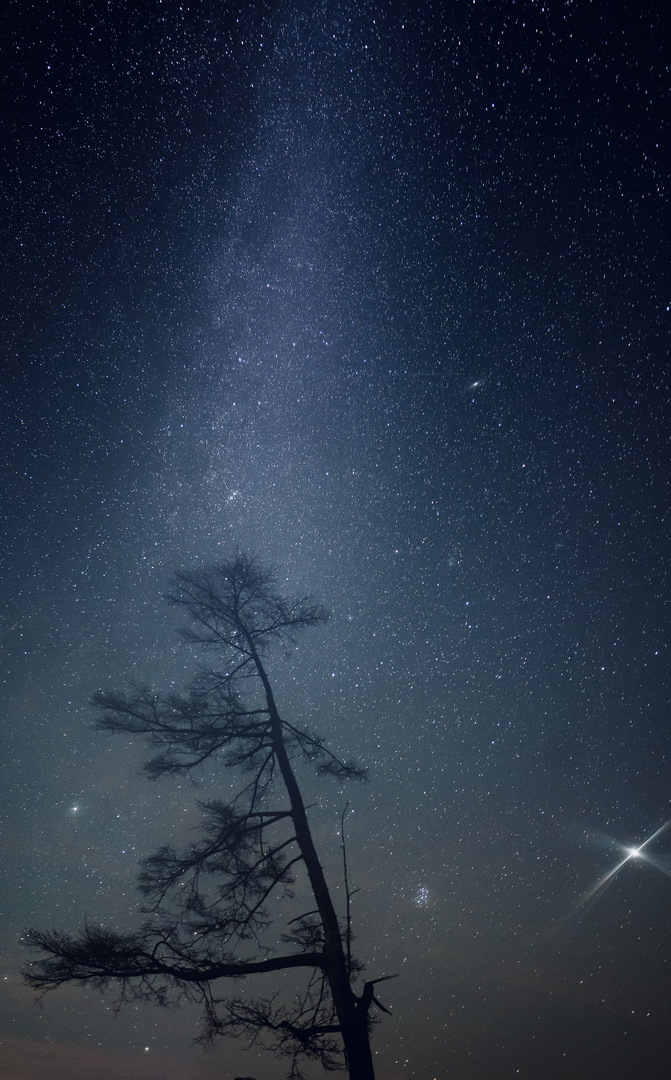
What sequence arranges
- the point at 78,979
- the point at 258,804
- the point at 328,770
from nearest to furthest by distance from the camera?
1. the point at 78,979
2. the point at 258,804
3. the point at 328,770

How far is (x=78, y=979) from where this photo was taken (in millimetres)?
6668

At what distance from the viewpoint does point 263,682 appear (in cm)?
918

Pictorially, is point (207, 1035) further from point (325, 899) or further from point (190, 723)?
point (190, 723)

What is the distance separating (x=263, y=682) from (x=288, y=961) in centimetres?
352

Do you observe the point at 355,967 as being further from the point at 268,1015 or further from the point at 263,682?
the point at 263,682

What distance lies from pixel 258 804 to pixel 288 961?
6.02 feet

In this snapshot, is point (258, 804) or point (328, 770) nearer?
point (258, 804)

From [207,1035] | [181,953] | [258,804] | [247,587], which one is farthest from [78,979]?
[247,587]

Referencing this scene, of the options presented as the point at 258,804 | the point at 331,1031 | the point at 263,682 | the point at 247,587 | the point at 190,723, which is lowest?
the point at 331,1031

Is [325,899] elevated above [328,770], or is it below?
below

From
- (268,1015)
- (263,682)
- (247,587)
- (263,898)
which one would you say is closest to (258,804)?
(263,898)

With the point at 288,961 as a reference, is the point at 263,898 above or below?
above

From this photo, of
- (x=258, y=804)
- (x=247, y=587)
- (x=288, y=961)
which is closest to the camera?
(x=288, y=961)

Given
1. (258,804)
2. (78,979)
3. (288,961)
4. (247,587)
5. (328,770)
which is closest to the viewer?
(78,979)
